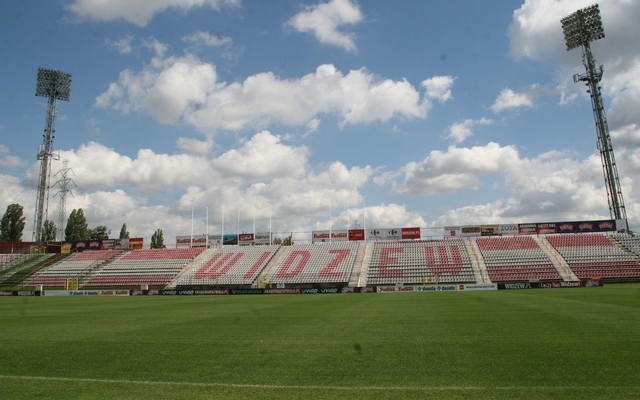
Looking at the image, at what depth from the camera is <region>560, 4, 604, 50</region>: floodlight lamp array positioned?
5800cm

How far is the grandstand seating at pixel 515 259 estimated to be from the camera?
2130 inches

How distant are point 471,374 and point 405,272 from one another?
5265 cm

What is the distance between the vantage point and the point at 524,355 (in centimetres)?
942

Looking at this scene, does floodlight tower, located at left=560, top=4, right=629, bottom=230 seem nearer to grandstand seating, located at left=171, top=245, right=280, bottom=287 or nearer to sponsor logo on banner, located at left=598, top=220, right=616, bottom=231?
sponsor logo on banner, located at left=598, top=220, right=616, bottom=231

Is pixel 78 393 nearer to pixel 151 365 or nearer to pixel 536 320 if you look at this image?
pixel 151 365

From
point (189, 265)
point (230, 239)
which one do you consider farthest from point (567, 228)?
point (189, 265)

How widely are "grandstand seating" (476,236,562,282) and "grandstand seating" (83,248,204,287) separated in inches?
1847

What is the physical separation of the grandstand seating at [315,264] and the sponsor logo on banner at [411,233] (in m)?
7.82

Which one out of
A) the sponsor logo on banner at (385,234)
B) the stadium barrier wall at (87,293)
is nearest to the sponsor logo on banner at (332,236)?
the sponsor logo on banner at (385,234)

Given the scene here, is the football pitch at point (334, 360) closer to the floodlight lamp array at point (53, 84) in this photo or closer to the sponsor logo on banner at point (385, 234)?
the sponsor logo on banner at point (385, 234)

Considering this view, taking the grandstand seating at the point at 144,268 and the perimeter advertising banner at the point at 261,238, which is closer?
the grandstand seating at the point at 144,268

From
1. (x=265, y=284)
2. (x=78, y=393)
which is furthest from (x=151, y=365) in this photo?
(x=265, y=284)

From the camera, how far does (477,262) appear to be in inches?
2355

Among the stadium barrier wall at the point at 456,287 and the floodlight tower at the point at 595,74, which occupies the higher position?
the floodlight tower at the point at 595,74
